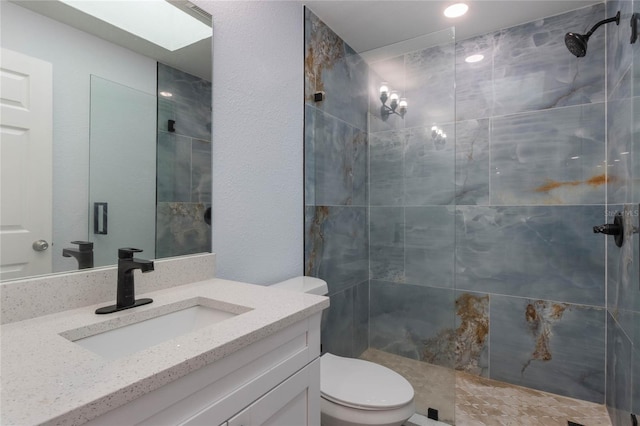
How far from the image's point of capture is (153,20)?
1.18 m

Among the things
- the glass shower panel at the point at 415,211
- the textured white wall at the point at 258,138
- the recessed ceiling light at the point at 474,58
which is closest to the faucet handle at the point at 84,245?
the textured white wall at the point at 258,138

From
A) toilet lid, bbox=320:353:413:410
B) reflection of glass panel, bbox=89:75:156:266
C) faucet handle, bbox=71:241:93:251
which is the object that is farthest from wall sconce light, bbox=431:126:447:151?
faucet handle, bbox=71:241:93:251

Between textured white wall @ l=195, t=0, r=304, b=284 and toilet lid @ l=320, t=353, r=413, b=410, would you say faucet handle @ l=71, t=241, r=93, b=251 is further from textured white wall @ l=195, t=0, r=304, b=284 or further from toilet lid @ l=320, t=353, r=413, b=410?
toilet lid @ l=320, t=353, r=413, b=410

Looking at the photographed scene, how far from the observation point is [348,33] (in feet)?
7.41

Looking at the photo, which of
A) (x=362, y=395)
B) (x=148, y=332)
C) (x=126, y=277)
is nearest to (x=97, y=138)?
(x=126, y=277)

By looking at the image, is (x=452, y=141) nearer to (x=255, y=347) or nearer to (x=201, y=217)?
(x=201, y=217)

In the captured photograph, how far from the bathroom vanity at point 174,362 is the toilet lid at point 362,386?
36cm

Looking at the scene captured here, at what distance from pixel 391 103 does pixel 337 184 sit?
0.67 meters

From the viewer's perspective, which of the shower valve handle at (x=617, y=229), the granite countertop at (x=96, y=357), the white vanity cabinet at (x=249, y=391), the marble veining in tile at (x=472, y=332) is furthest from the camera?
the marble veining in tile at (x=472, y=332)

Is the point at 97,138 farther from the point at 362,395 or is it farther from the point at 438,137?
the point at 438,137

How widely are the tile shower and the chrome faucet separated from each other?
113cm

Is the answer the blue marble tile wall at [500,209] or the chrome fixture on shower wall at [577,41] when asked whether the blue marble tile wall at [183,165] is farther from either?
the chrome fixture on shower wall at [577,41]

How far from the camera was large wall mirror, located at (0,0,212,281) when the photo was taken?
851mm

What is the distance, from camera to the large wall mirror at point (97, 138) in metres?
0.85
